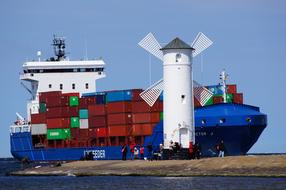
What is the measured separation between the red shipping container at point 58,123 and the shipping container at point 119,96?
709 centimetres

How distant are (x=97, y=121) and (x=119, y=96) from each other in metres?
4.19

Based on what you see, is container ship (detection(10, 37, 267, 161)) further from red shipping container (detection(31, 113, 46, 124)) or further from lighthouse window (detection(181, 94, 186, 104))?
lighthouse window (detection(181, 94, 186, 104))

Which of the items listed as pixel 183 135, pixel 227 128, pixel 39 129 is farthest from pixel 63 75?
pixel 183 135

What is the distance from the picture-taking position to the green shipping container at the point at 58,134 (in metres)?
82.8

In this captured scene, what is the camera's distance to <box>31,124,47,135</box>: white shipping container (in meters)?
86.9

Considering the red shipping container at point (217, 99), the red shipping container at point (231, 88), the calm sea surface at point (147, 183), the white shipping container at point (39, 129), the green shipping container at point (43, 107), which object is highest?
the red shipping container at point (231, 88)

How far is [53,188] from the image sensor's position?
146 ft

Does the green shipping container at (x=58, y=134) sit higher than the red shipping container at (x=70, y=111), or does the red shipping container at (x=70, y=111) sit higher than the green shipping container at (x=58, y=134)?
the red shipping container at (x=70, y=111)

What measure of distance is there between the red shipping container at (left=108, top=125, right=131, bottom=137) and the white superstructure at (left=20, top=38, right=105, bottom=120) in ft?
63.2

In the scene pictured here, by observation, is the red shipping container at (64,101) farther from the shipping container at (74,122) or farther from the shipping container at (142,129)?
the shipping container at (142,129)

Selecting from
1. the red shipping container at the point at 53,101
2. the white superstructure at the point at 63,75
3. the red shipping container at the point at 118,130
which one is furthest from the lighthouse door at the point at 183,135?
the white superstructure at the point at 63,75

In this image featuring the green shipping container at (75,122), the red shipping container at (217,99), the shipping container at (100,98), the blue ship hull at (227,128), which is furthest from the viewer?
the green shipping container at (75,122)

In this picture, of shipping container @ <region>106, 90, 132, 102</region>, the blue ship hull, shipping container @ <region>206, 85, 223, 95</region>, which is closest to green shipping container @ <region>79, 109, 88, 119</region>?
shipping container @ <region>106, 90, 132, 102</region>

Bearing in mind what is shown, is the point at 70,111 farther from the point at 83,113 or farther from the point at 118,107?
the point at 118,107
